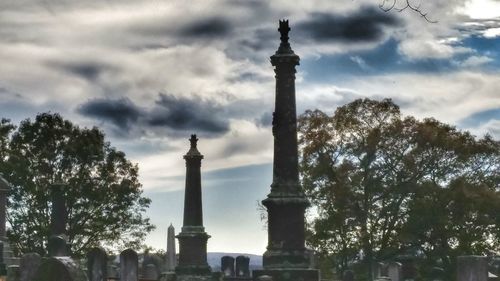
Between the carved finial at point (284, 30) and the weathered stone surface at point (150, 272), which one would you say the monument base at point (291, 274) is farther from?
the weathered stone surface at point (150, 272)

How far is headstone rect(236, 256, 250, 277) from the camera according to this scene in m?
34.6

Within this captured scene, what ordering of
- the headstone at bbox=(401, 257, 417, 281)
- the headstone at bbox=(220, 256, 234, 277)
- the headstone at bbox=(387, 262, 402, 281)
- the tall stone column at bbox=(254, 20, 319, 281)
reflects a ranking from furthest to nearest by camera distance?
the headstone at bbox=(220, 256, 234, 277) < the headstone at bbox=(401, 257, 417, 281) < the headstone at bbox=(387, 262, 402, 281) < the tall stone column at bbox=(254, 20, 319, 281)

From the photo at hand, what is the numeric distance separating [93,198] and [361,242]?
1507cm

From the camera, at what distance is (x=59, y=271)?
42.9 ft

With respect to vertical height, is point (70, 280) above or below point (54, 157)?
below

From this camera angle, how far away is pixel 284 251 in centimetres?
2006

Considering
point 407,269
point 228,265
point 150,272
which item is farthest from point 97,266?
point 228,265

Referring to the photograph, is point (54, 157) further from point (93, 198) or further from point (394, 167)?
point (394, 167)

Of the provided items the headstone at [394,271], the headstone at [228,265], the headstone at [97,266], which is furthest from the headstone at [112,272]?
the headstone at [97,266]

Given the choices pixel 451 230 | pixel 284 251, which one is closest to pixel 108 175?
pixel 451 230

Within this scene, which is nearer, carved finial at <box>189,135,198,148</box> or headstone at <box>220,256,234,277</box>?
carved finial at <box>189,135,198,148</box>

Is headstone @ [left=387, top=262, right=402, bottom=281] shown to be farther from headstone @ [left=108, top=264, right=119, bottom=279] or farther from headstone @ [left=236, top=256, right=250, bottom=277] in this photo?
headstone @ [left=108, top=264, right=119, bottom=279]

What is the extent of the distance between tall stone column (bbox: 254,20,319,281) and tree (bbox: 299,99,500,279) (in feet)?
57.4

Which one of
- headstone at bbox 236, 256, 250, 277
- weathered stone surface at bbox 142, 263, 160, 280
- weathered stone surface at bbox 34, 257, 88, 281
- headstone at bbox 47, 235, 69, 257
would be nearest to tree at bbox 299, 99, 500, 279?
headstone at bbox 236, 256, 250, 277
